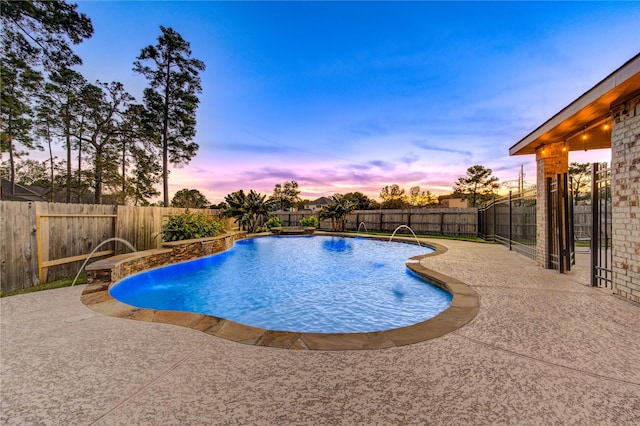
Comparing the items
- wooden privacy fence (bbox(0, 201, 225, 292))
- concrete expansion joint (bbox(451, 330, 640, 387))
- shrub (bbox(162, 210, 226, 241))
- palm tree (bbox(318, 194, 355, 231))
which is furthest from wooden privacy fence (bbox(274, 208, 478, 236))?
wooden privacy fence (bbox(0, 201, 225, 292))

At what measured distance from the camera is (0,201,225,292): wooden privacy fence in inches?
188

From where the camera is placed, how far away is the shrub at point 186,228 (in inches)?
362

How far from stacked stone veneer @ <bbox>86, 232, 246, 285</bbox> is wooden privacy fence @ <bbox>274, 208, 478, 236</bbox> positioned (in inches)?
450

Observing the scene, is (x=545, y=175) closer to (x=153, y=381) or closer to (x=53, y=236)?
(x=153, y=381)

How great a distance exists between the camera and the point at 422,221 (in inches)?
692

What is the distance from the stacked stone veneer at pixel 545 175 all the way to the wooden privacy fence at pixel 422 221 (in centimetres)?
938

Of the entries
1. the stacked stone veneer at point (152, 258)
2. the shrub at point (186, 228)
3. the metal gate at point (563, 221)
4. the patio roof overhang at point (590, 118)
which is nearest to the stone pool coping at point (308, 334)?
the stacked stone veneer at point (152, 258)

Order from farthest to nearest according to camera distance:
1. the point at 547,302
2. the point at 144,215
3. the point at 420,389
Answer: the point at 144,215
the point at 547,302
the point at 420,389

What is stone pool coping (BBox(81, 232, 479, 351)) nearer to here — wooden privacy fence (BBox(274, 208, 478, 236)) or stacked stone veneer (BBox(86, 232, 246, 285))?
stacked stone veneer (BBox(86, 232, 246, 285))

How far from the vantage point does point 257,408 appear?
1.78m

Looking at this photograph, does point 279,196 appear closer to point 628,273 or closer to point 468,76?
point 468,76

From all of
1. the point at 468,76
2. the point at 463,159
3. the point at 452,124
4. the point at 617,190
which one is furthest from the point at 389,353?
the point at 463,159

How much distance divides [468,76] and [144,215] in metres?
13.5

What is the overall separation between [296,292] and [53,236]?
532 cm
